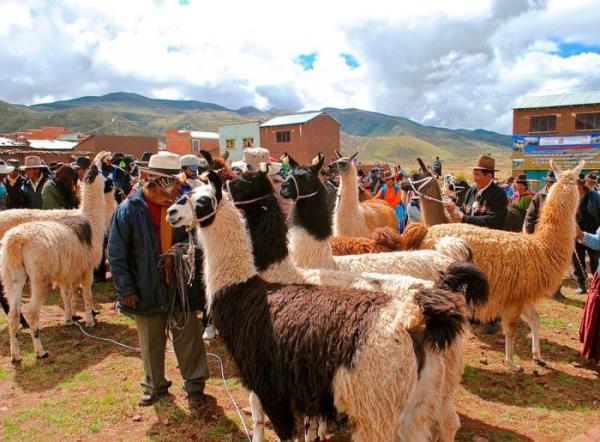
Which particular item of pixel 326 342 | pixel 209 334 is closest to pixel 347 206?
pixel 209 334

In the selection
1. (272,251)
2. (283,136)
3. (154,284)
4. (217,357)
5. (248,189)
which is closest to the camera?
(272,251)

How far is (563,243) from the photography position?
15.0 ft

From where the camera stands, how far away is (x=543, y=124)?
37188 mm

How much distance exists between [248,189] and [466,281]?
1.77 m

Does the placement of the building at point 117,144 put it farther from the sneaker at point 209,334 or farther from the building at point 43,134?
the sneaker at point 209,334

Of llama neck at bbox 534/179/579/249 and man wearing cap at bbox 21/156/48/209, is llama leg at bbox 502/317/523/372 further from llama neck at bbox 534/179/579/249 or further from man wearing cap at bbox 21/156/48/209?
man wearing cap at bbox 21/156/48/209

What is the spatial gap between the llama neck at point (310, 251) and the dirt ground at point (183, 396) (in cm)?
139

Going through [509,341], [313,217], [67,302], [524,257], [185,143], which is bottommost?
[509,341]

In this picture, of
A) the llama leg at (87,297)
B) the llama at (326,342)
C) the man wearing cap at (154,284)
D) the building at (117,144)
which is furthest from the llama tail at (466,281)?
the building at (117,144)

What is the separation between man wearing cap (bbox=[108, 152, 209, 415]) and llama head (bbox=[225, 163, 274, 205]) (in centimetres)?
58

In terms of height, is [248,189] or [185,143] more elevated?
[185,143]

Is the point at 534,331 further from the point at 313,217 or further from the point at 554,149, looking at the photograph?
the point at 554,149

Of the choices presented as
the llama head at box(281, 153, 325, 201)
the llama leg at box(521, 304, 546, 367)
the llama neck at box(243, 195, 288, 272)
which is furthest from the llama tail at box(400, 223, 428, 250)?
the llama neck at box(243, 195, 288, 272)

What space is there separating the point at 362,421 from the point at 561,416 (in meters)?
2.56
